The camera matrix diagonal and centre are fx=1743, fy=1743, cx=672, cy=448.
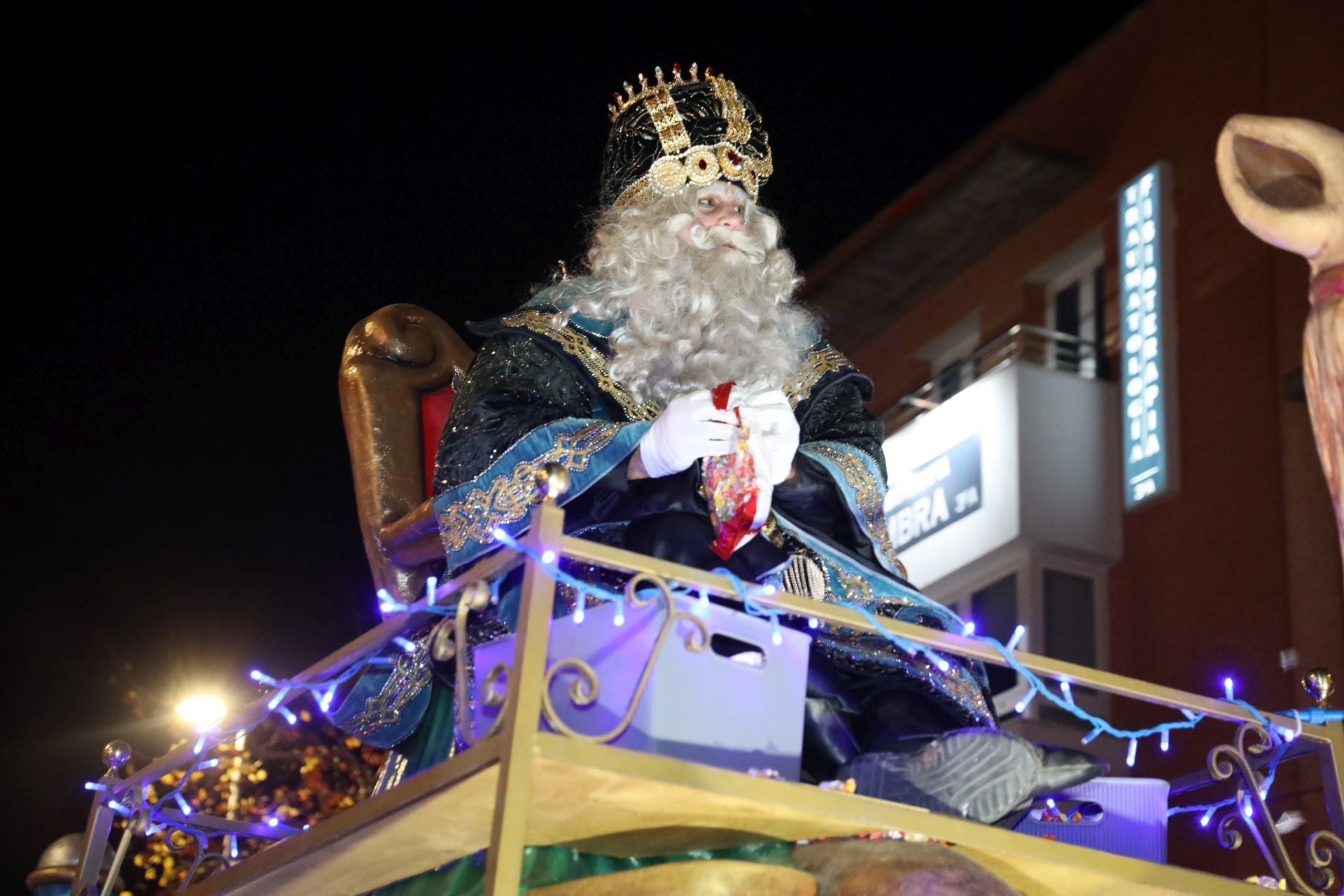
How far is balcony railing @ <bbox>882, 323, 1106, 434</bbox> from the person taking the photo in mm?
11000

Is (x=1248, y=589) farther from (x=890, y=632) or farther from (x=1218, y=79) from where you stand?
(x=890, y=632)

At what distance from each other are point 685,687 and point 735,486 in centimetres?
65

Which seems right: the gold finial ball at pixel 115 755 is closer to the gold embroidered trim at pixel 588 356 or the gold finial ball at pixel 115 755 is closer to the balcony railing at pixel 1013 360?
the gold embroidered trim at pixel 588 356

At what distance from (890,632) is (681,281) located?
1415 mm

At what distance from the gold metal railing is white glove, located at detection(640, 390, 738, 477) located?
40 cm

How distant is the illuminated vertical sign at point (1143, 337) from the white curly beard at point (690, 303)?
6.21m

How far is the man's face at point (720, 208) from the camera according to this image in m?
4.29

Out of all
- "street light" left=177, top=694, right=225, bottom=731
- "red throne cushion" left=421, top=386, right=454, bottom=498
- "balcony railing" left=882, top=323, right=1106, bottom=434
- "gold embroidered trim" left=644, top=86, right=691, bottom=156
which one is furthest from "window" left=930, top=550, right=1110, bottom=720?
"gold embroidered trim" left=644, top=86, right=691, bottom=156

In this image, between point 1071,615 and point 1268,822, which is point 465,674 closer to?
point 1268,822

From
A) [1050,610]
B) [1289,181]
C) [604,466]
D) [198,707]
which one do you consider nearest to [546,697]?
[604,466]

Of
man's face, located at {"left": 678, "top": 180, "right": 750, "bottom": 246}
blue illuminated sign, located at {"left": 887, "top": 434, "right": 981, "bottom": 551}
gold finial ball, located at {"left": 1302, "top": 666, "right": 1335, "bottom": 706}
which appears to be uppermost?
blue illuminated sign, located at {"left": 887, "top": 434, "right": 981, "bottom": 551}

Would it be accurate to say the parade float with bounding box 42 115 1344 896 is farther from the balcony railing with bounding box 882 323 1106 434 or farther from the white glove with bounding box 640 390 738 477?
the balcony railing with bounding box 882 323 1106 434

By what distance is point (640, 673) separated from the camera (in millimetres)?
2898

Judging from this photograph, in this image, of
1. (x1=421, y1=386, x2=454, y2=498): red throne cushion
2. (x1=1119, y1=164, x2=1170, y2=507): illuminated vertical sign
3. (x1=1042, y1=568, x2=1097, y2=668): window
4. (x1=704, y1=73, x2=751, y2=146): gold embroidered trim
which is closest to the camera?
(x1=704, y1=73, x2=751, y2=146): gold embroidered trim
